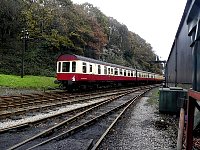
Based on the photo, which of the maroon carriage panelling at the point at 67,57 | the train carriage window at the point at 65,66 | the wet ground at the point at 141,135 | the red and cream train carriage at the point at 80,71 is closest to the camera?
the wet ground at the point at 141,135

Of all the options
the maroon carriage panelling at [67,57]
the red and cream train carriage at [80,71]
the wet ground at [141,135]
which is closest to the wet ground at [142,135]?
the wet ground at [141,135]

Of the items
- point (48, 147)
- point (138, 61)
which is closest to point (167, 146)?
point (48, 147)

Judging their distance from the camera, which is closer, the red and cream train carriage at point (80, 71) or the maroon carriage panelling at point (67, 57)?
the red and cream train carriage at point (80, 71)

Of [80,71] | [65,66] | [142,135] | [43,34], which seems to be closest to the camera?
[142,135]

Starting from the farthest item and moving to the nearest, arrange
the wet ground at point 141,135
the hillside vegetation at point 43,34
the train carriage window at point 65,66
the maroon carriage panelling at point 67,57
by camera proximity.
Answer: the hillside vegetation at point 43,34, the train carriage window at point 65,66, the maroon carriage panelling at point 67,57, the wet ground at point 141,135

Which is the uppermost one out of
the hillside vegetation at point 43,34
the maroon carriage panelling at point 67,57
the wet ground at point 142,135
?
the hillside vegetation at point 43,34

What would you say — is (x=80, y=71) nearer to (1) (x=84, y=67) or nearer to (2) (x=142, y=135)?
(1) (x=84, y=67)

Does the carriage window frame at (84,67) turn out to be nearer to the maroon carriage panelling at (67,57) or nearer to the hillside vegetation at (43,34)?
the maroon carriage panelling at (67,57)

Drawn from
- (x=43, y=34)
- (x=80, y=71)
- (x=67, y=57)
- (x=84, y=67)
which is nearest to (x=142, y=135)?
(x=80, y=71)

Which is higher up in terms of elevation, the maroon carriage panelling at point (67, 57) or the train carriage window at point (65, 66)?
the maroon carriage panelling at point (67, 57)

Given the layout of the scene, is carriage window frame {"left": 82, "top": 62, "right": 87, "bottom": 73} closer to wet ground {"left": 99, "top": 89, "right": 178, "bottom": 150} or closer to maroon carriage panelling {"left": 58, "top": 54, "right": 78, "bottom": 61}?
maroon carriage panelling {"left": 58, "top": 54, "right": 78, "bottom": 61}

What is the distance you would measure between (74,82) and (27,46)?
61.2 feet

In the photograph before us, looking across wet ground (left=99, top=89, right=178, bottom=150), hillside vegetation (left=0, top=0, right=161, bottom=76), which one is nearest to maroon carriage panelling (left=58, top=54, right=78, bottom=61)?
hillside vegetation (left=0, top=0, right=161, bottom=76)

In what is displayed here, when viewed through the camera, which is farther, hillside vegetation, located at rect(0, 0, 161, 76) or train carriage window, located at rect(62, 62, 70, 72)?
hillside vegetation, located at rect(0, 0, 161, 76)
